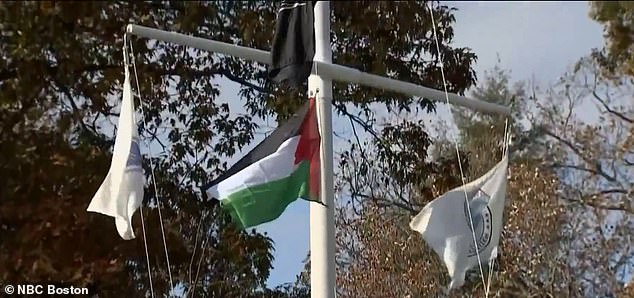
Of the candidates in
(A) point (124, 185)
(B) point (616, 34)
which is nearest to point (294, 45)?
(A) point (124, 185)

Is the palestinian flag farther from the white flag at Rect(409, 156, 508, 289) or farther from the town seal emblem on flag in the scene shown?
the town seal emblem on flag

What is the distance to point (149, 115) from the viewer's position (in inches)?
340

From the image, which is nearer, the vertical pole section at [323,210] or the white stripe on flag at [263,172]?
the white stripe on flag at [263,172]

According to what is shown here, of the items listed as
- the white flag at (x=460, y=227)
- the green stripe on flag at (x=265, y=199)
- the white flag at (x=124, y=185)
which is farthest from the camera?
the white flag at (x=460, y=227)

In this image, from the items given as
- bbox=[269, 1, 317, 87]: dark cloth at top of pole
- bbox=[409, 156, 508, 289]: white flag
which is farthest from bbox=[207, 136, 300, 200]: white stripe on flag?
bbox=[409, 156, 508, 289]: white flag

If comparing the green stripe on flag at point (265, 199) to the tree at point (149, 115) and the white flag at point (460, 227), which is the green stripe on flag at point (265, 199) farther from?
the tree at point (149, 115)

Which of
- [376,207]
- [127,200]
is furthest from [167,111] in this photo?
[127,200]

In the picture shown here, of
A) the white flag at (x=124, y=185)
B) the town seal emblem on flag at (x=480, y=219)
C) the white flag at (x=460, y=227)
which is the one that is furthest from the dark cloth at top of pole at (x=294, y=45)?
the town seal emblem on flag at (x=480, y=219)

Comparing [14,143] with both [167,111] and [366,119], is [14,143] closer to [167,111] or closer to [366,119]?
[167,111]

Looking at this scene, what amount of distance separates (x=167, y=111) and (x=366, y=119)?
1.70 metres

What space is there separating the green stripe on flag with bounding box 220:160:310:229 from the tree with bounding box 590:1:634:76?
23.5 ft

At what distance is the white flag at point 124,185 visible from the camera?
532 cm

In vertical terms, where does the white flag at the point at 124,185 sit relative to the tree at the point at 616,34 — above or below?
below

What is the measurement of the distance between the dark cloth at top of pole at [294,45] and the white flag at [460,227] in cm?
106
